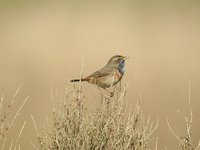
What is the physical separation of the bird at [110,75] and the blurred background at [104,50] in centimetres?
17

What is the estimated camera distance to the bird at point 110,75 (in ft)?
31.0

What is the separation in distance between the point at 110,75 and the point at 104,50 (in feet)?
20.5

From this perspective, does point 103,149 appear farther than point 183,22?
No

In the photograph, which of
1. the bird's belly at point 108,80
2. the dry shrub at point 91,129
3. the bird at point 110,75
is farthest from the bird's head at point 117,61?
the dry shrub at point 91,129

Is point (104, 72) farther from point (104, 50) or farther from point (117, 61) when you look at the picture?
point (104, 50)

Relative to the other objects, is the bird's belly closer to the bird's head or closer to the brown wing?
the brown wing

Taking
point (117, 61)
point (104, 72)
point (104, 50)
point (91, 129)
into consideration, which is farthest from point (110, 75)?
point (104, 50)

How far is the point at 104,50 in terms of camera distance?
1585cm

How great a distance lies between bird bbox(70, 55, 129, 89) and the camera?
9461 millimetres

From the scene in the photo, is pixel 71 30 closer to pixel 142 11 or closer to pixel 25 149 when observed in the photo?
pixel 142 11

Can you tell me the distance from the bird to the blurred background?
6.7 inches

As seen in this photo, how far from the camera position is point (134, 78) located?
1377 cm

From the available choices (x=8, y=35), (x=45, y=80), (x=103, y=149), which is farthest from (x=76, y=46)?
(x=103, y=149)

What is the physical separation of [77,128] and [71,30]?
10256 millimetres
